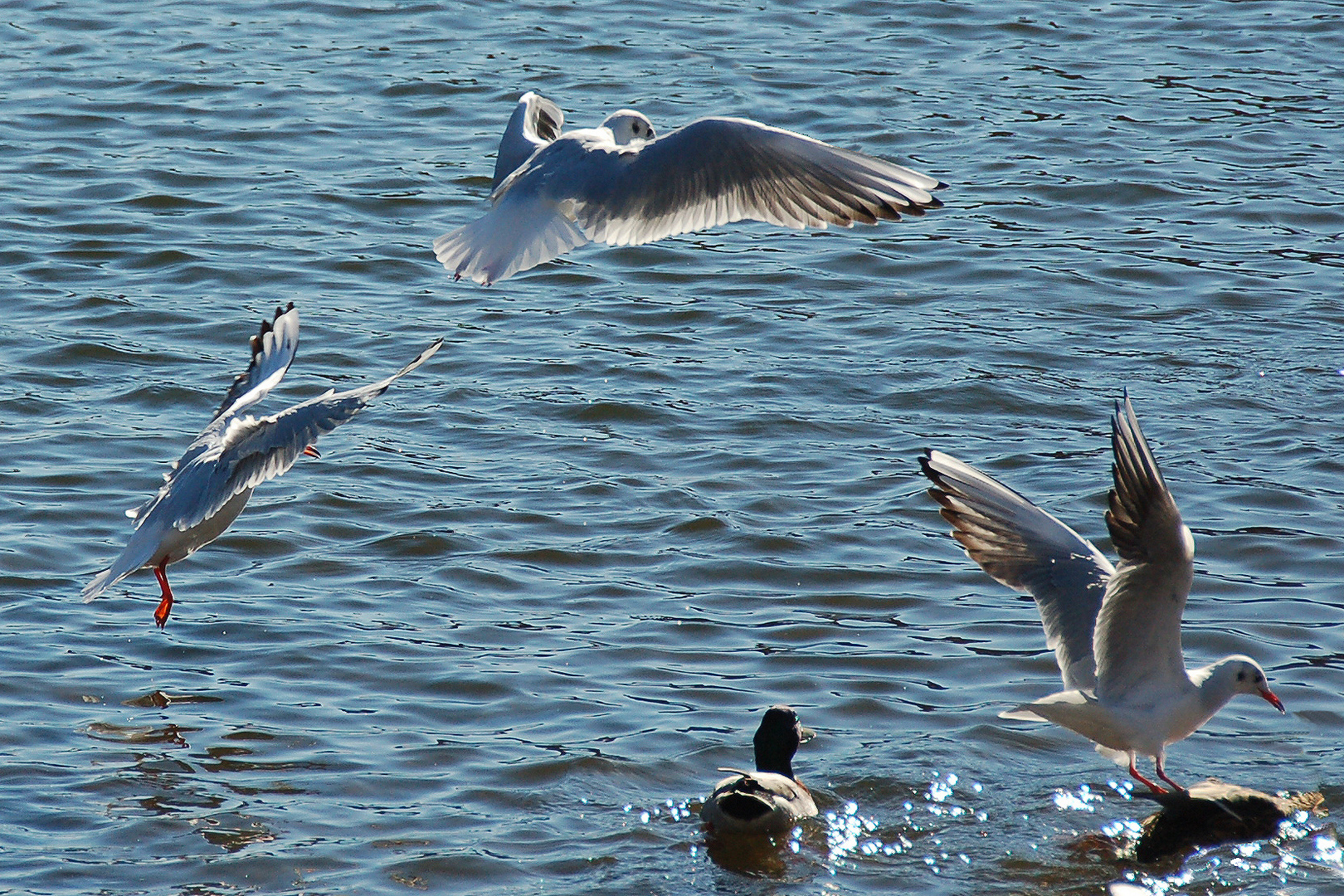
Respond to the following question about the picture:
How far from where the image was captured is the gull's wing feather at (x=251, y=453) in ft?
20.8

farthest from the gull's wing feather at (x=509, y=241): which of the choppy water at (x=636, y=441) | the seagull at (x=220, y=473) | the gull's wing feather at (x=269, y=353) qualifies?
the choppy water at (x=636, y=441)

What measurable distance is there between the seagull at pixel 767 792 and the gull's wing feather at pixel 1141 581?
1.01 m

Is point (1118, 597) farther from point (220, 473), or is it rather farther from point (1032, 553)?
point (220, 473)

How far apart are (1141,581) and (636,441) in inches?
139

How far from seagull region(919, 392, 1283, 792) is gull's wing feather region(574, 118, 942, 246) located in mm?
1054

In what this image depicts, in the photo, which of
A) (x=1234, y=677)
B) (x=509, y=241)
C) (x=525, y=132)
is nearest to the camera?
(x=1234, y=677)

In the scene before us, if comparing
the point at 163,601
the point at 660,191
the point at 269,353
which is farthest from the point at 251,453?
the point at 660,191

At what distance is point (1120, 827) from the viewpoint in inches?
232

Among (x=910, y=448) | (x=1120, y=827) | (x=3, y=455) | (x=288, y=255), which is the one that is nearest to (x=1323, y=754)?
(x=1120, y=827)

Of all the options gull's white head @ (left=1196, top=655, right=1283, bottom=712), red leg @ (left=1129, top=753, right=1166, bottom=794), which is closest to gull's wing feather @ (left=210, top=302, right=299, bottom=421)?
red leg @ (left=1129, top=753, right=1166, bottom=794)

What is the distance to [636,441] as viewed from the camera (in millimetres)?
8664

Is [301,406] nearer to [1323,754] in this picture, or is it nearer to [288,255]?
[1323,754]

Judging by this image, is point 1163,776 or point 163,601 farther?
point 163,601

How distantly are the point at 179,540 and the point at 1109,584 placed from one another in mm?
3447
